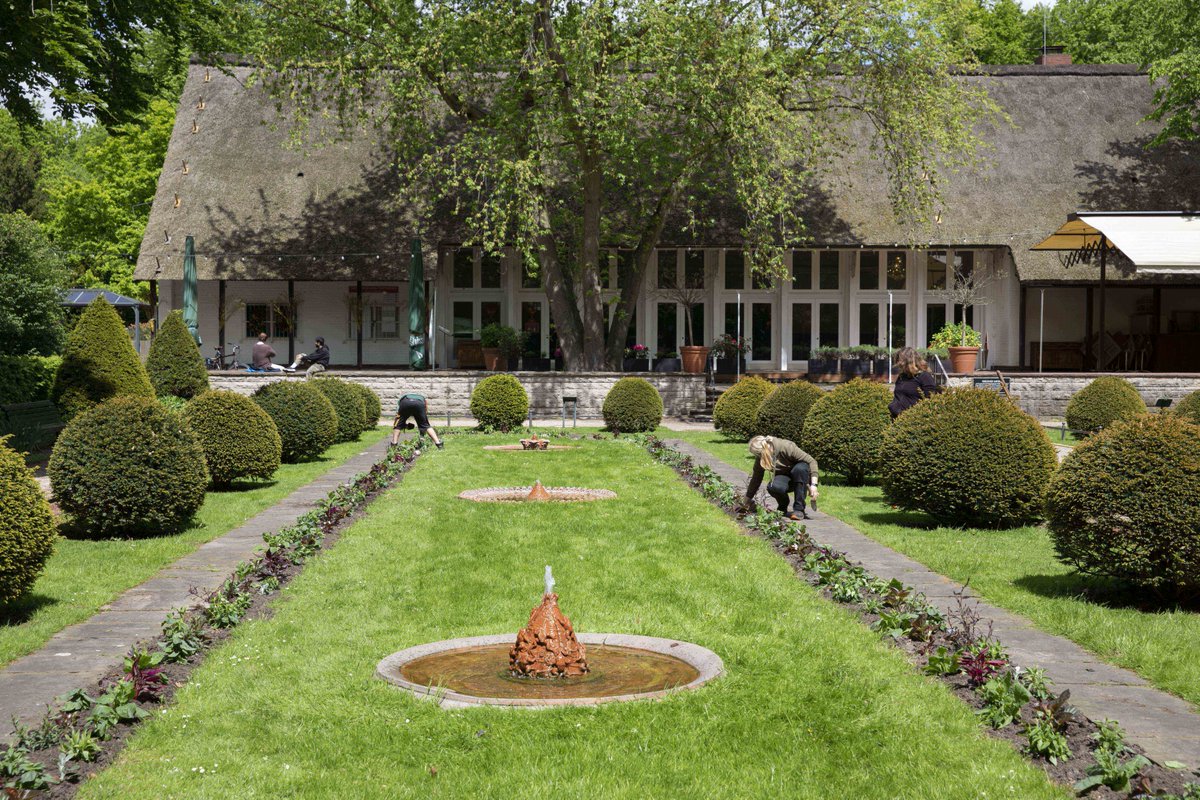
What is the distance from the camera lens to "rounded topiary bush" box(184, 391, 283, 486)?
17.8 meters

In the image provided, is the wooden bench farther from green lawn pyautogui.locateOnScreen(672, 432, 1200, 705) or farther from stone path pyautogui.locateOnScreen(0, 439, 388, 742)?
green lawn pyautogui.locateOnScreen(672, 432, 1200, 705)

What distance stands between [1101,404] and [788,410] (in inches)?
321

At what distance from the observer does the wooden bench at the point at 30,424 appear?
2169cm

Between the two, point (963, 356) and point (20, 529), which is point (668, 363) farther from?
point (20, 529)

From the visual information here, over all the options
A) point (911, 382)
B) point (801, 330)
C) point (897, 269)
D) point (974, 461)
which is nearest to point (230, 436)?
point (911, 382)

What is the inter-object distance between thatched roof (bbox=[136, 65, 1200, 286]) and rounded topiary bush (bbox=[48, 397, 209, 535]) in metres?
24.4

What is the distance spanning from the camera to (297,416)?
21953 millimetres

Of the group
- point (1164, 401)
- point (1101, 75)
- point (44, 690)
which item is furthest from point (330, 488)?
point (1101, 75)

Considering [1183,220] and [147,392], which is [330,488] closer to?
[147,392]

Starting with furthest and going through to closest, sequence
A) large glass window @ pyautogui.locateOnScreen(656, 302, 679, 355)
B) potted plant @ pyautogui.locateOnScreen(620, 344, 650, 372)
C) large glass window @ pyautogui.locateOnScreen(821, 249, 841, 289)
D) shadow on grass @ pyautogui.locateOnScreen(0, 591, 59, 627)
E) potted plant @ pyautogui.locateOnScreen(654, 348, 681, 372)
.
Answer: large glass window @ pyautogui.locateOnScreen(821, 249, 841, 289) < large glass window @ pyautogui.locateOnScreen(656, 302, 679, 355) < potted plant @ pyautogui.locateOnScreen(654, 348, 681, 372) < potted plant @ pyautogui.locateOnScreen(620, 344, 650, 372) < shadow on grass @ pyautogui.locateOnScreen(0, 591, 59, 627)

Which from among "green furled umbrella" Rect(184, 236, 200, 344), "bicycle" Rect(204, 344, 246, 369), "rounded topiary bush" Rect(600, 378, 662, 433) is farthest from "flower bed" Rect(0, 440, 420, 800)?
"bicycle" Rect(204, 344, 246, 369)

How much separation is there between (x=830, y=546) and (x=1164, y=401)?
1953cm

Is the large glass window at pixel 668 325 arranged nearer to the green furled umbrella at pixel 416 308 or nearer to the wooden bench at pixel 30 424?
the green furled umbrella at pixel 416 308

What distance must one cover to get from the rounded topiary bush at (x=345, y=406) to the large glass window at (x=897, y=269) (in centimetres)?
2012
